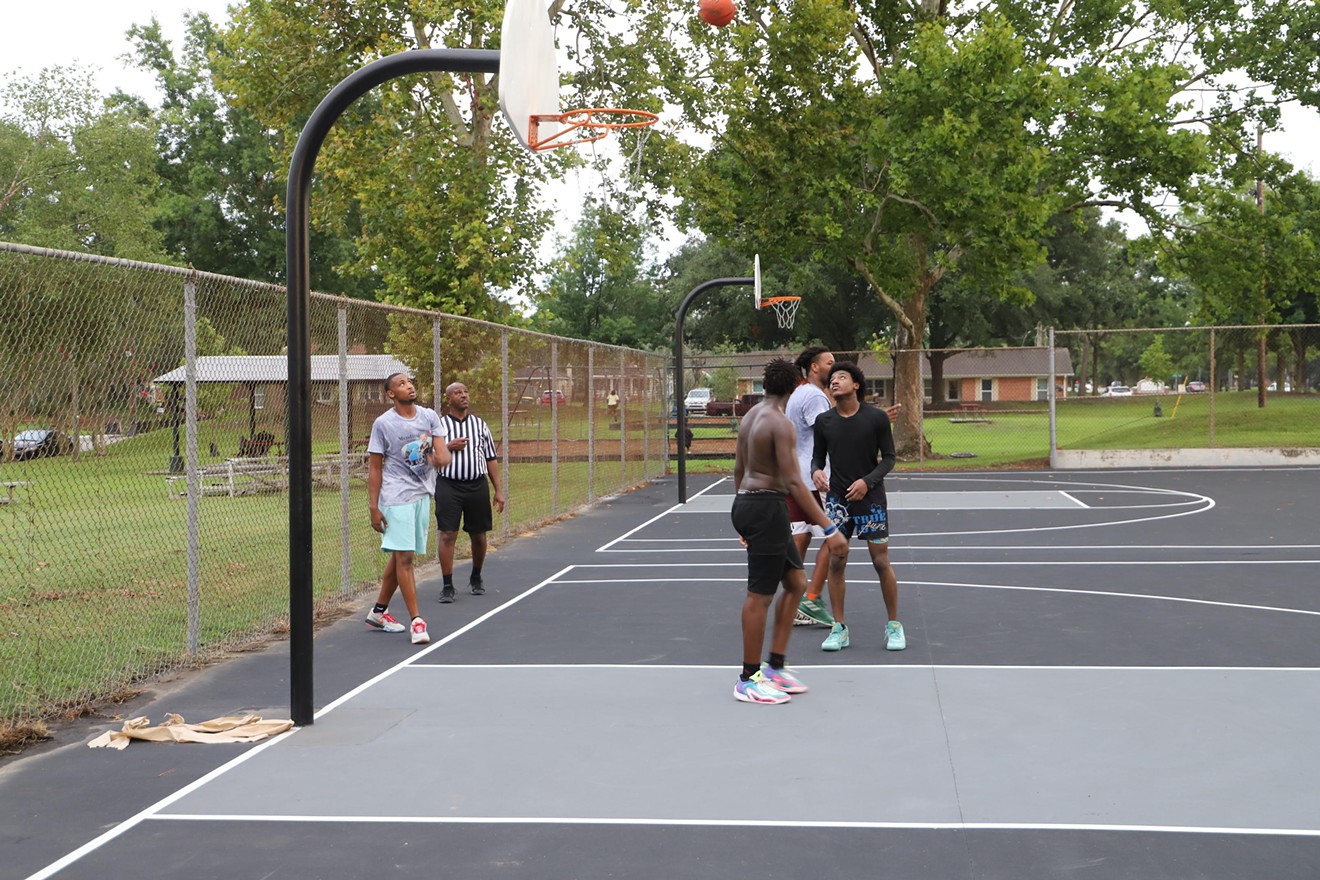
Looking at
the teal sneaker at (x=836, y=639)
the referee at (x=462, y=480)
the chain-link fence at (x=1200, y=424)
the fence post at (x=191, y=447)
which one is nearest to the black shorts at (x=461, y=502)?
the referee at (x=462, y=480)

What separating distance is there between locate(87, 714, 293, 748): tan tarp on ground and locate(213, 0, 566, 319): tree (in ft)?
58.0

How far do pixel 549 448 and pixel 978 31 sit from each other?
14.4 meters

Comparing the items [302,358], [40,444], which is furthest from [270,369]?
[302,358]

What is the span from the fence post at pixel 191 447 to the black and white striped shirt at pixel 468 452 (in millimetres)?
3056

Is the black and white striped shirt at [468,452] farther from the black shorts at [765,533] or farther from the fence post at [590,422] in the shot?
the fence post at [590,422]

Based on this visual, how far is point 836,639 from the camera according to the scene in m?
8.87

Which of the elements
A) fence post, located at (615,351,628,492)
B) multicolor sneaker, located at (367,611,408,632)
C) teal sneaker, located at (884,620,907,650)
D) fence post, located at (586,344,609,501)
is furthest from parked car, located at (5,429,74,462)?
fence post, located at (615,351,628,492)

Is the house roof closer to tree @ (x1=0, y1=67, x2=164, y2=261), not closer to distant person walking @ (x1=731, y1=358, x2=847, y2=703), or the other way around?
distant person walking @ (x1=731, y1=358, x2=847, y2=703)

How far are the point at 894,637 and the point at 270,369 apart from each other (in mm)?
5205

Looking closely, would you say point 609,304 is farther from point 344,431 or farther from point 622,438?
point 344,431

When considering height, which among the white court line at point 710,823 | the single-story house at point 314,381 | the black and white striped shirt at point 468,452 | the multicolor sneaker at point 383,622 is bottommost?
the white court line at point 710,823

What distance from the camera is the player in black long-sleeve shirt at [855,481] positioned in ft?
28.8

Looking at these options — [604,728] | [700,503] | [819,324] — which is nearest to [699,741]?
[604,728]

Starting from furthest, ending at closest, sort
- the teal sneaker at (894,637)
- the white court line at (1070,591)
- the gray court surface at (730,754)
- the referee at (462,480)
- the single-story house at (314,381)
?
1. the referee at (462,480)
2. the white court line at (1070,591)
3. the single-story house at (314,381)
4. the teal sneaker at (894,637)
5. the gray court surface at (730,754)
